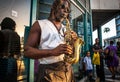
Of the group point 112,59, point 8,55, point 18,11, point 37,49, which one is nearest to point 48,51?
point 37,49

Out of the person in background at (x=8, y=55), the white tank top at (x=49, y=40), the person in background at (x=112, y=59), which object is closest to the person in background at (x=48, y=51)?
the white tank top at (x=49, y=40)

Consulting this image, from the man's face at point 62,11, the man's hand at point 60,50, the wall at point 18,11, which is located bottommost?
the man's hand at point 60,50

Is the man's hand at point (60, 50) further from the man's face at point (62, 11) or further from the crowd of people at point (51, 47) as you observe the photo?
the man's face at point (62, 11)

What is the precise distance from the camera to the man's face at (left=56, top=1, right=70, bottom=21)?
178 cm

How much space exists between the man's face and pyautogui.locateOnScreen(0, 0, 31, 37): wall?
2.04m

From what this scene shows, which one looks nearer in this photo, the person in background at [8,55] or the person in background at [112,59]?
the person in background at [8,55]

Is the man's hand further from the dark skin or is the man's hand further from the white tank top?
the white tank top

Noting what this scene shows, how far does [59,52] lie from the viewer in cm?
153

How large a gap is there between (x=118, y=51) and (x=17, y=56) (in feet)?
20.7

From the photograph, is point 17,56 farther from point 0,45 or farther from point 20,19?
point 20,19

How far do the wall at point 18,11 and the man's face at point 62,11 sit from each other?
204 centimetres

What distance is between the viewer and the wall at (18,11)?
368cm

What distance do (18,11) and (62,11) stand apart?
2.41m

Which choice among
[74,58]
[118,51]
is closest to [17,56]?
[74,58]
